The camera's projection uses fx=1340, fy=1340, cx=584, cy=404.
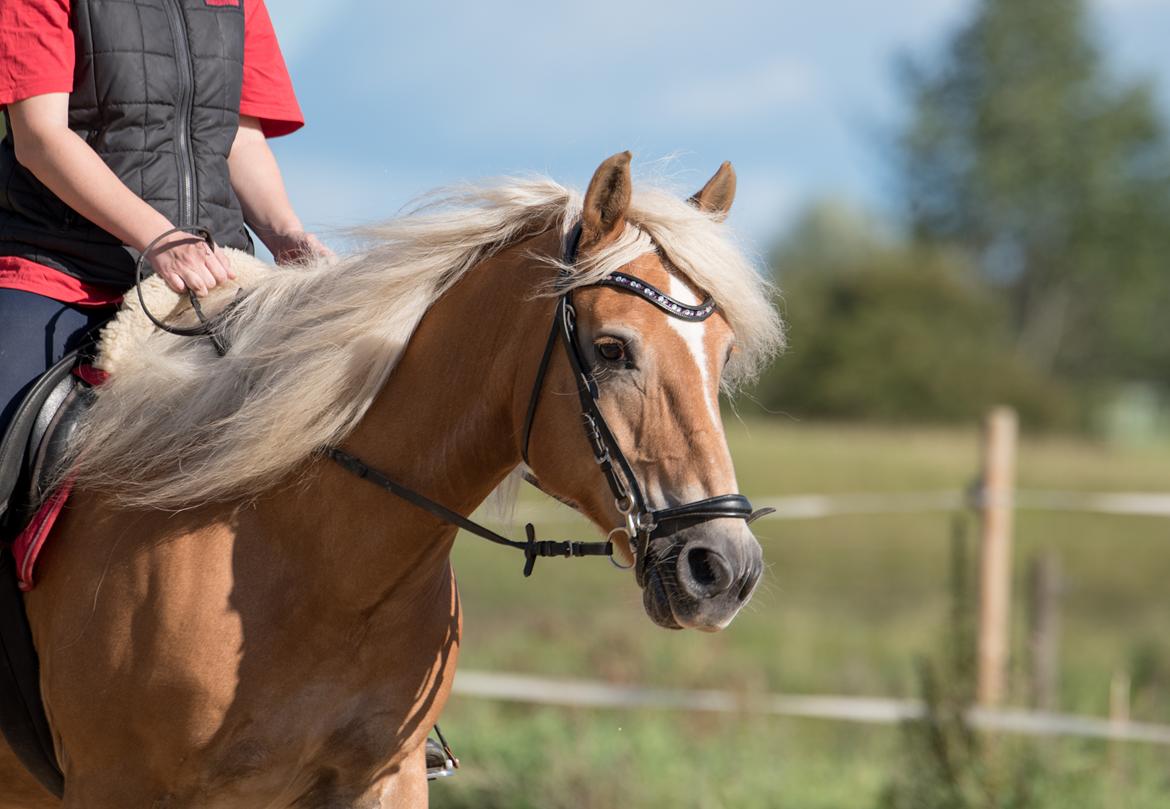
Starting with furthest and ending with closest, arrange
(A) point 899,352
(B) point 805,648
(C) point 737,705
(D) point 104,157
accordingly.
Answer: (A) point 899,352 → (B) point 805,648 → (C) point 737,705 → (D) point 104,157

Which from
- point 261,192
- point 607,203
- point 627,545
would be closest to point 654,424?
point 627,545

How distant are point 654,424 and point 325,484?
0.81 metres

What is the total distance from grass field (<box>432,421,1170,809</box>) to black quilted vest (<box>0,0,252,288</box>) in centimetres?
146

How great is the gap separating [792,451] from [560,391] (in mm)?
21153

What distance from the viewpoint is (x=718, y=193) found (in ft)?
9.84

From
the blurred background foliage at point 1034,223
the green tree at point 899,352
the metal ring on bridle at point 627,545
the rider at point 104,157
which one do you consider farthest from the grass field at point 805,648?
the blurred background foliage at point 1034,223

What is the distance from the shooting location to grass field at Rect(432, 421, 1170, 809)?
229 inches

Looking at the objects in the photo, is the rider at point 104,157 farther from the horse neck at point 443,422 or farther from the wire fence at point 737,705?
the wire fence at point 737,705

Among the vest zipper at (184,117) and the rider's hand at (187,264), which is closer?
the rider's hand at (187,264)

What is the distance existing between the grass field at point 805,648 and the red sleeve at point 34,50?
1732mm

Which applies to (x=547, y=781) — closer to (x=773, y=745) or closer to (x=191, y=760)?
(x=773, y=745)

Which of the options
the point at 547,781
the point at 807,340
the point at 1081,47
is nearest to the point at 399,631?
the point at 547,781

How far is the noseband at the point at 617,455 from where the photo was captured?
2.47 m

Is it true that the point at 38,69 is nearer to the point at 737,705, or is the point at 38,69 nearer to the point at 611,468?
the point at 611,468
